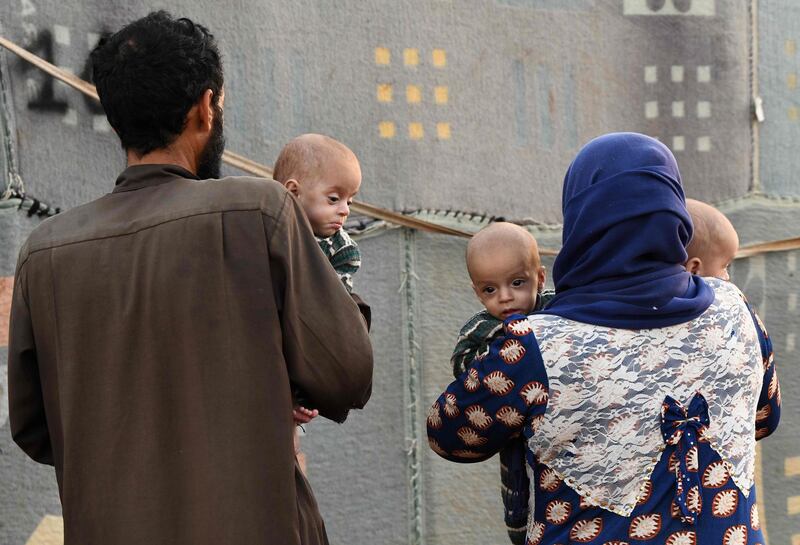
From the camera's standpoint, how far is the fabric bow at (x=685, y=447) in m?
2.09

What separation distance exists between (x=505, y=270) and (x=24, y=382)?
1094 mm

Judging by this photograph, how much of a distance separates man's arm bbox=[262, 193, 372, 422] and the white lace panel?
393 mm

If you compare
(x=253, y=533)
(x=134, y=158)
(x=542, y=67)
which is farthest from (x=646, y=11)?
(x=253, y=533)

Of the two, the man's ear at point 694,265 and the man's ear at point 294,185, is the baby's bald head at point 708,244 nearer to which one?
the man's ear at point 694,265

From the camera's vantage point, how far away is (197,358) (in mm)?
1890

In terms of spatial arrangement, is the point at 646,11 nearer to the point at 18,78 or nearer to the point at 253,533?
the point at 18,78

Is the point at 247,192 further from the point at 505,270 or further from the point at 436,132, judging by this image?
the point at 436,132

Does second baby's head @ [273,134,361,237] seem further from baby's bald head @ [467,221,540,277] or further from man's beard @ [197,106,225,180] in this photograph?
man's beard @ [197,106,225,180]

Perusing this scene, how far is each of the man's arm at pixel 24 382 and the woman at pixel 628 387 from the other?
828 millimetres

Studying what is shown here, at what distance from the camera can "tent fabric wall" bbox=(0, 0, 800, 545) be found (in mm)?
3141

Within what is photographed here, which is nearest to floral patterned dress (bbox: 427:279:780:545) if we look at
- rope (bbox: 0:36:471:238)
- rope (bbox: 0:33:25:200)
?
rope (bbox: 0:36:471:238)

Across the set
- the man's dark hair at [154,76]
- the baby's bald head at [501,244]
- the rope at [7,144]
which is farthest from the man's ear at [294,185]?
the rope at [7,144]

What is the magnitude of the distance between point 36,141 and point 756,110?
252 centimetres

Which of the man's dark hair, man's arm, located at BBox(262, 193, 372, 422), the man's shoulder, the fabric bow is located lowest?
the fabric bow
